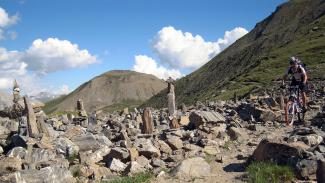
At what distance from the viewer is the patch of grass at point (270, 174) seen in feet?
37.3

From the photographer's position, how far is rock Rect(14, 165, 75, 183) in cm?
1232

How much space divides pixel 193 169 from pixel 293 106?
914 cm

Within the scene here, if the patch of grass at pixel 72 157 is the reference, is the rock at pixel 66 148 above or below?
above

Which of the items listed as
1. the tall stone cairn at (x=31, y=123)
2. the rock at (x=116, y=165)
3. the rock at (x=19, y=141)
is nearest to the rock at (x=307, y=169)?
the rock at (x=116, y=165)

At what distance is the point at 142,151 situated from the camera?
52.7 feet

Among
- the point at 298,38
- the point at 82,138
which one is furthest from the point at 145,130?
the point at 298,38

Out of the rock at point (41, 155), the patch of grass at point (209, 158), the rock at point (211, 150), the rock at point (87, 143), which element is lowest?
the patch of grass at point (209, 158)

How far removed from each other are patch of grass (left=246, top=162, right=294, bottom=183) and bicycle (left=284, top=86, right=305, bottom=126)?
9.04m

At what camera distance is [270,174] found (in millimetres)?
11586

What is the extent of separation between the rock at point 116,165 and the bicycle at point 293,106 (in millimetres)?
9083

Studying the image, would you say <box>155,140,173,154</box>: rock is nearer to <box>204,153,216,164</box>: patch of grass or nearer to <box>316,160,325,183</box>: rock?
<box>204,153,216,164</box>: patch of grass

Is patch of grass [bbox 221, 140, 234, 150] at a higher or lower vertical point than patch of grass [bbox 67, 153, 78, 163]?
higher

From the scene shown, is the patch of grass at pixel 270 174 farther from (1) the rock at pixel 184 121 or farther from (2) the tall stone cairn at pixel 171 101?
(2) the tall stone cairn at pixel 171 101

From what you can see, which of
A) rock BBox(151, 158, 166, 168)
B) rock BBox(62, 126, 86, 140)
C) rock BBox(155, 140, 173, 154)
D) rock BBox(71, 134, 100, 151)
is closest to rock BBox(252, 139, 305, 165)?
rock BBox(151, 158, 166, 168)
